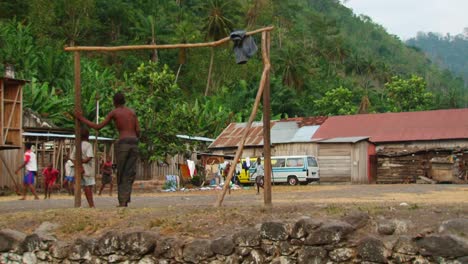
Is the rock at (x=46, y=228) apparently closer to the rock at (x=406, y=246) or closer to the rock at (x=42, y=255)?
the rock at (x=42, y=255)

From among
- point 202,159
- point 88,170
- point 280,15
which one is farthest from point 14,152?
point 280,15

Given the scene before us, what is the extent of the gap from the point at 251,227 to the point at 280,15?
93.0 meters

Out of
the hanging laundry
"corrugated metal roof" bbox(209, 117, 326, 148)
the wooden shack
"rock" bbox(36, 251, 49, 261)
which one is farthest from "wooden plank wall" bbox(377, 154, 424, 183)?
"rock" bbox(36, 251, 49, 261)

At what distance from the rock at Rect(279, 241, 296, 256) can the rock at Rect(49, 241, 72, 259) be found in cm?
280

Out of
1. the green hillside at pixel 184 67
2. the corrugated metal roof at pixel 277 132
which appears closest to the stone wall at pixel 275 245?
the green hillside at pixel 184 67

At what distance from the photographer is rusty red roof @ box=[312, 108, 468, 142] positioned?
4638 centimetres

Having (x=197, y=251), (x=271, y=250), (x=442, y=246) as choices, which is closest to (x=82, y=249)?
(x=197, y=251)

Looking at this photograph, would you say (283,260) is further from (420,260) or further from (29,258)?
(29,258)

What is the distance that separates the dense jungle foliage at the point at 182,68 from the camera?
34.9 m

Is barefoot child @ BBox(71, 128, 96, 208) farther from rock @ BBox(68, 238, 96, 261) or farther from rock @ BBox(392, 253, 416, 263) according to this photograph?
rock @ BBox(392, 253, 416, 263)

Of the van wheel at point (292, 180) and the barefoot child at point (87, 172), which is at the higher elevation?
the barefoot child at point (87, 172)

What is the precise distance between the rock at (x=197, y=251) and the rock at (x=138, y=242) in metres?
0.45

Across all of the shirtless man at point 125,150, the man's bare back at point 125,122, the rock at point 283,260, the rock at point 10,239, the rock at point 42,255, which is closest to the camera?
the rock at point 283,260

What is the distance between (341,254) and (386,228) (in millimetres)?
493
